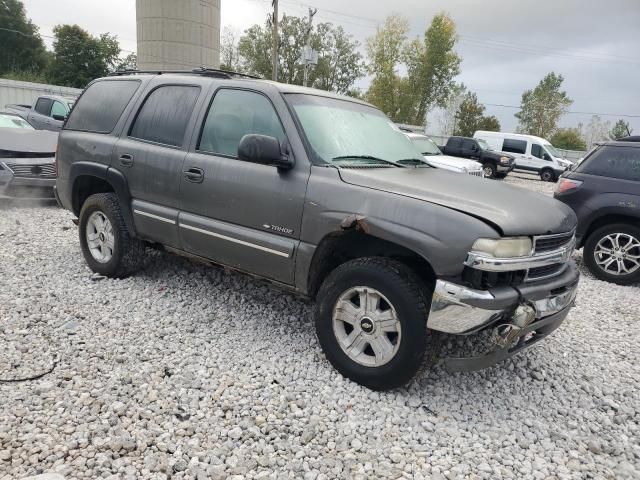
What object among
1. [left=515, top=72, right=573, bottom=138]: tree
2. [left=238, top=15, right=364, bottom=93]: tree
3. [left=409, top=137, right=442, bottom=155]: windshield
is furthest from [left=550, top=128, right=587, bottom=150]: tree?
[left=409, top=137, right=442, bottom=155]: windshield

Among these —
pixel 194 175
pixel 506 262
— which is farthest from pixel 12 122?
pixel 506 262

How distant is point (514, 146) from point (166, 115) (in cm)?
2247

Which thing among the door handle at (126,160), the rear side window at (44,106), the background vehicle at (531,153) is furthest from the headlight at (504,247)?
the background vehicle at (531,153)

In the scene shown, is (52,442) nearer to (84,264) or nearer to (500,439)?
(500,439)

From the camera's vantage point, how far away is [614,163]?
19.7 ft

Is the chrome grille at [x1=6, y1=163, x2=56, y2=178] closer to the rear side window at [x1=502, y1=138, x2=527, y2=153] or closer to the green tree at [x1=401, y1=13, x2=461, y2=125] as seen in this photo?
the rear side window at [x1=502, y1=138, x2=527, y2=153]

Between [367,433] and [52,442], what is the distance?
→ 1.66m

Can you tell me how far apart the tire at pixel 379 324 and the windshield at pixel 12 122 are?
801 cm

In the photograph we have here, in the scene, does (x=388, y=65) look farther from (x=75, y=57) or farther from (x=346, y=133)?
(x=346, y=133)

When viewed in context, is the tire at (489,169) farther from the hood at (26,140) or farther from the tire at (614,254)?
the hood at (26,140)

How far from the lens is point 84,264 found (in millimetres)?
4949

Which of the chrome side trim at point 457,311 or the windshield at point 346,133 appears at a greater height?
the windshield at point 346,133

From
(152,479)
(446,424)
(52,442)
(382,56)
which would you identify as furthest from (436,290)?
(382,56)

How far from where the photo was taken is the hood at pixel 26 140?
731 cm
